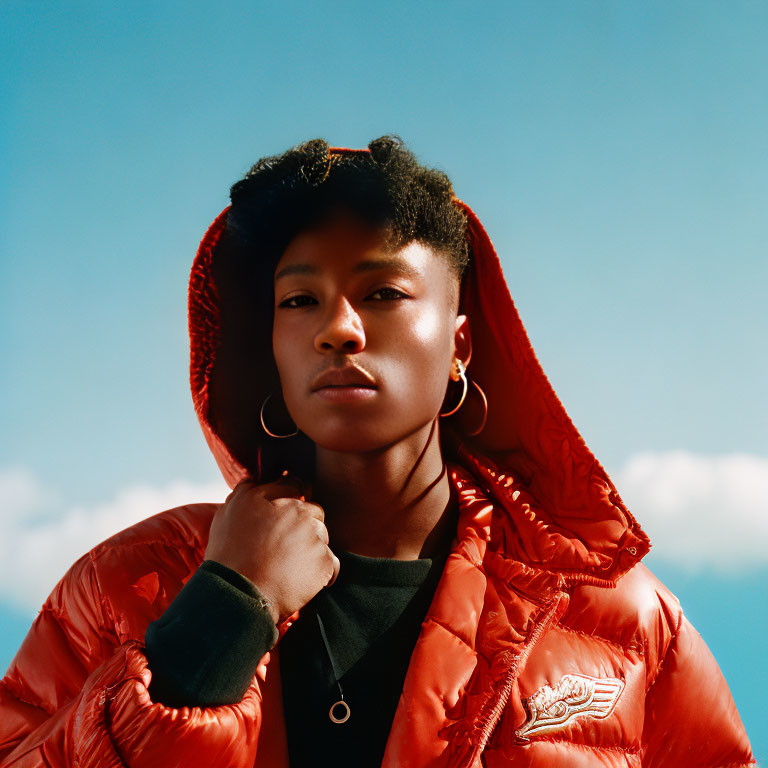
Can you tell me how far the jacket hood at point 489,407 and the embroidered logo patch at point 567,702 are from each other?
0.26 meters

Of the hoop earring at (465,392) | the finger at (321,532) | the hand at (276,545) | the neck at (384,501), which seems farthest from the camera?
the hoop earring at (465,392)

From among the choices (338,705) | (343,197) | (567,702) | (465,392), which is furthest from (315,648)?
(343,197)

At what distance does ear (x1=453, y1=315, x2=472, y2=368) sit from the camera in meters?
1.55

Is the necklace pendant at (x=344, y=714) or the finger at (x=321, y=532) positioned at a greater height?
the finger at (x=321, y=532)

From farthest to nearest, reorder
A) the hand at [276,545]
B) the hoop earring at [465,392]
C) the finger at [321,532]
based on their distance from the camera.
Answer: the hoop earring at [465,392] < the finger at [321,532] < the hand at [276,545]

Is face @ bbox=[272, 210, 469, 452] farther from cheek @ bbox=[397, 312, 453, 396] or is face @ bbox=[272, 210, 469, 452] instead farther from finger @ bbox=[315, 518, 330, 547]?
finger @ bbox=[315, 518, 330, 547]

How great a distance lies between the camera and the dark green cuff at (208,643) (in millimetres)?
1108

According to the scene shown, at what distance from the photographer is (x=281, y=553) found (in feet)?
4.07

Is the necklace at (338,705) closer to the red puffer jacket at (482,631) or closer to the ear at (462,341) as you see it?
the red puffer jacket at (482,631)

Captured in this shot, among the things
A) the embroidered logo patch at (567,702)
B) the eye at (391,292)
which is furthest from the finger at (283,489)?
the embroidered logo patch at (567,702)

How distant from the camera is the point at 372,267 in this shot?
4.37ft

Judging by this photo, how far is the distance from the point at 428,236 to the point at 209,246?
16.8 inches

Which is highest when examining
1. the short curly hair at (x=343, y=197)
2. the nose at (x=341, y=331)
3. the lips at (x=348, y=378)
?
the short curly hair at (x=343, y=197)

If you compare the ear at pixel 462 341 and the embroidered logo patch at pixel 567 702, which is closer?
the embroidered logo patch at pixel 567 702
